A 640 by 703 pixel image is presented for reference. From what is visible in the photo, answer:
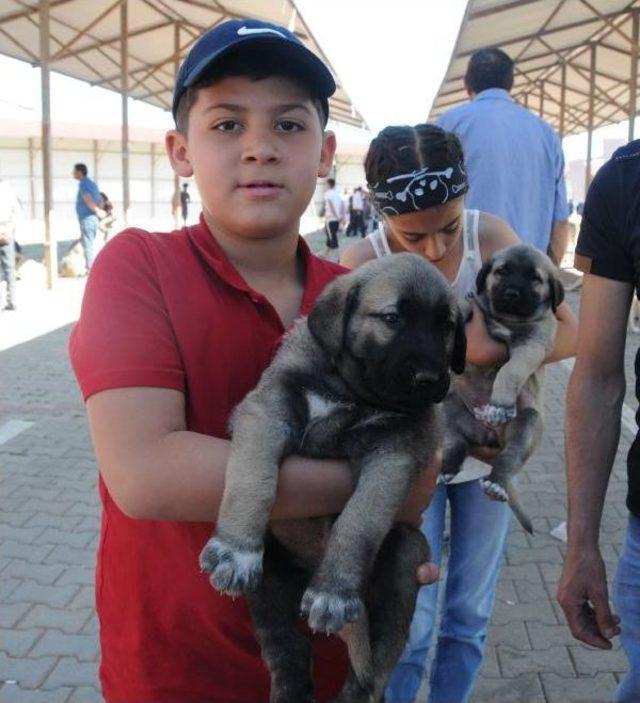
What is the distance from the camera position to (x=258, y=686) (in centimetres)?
201

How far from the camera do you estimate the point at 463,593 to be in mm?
3217

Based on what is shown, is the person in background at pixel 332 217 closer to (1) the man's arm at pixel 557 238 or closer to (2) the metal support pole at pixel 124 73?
(2) the metal support pole at pixel 124 73

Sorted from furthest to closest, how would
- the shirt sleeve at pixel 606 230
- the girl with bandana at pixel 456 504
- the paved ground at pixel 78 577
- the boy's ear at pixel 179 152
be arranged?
1. the paved ground at pixel 78 577
2. the girl with bandana at pixel 456 504
3. the shirt sleeve at pixel 606 230
4. the boy's ear at pixel 179 152

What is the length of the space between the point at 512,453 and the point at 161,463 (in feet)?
6.86

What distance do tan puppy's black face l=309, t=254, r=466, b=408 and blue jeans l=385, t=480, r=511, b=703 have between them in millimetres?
1345

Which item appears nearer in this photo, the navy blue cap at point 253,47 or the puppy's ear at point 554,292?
the navy blue cap at point 253,47

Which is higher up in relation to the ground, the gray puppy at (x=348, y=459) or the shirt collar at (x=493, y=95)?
the shirt collar at (x=493, y=95)

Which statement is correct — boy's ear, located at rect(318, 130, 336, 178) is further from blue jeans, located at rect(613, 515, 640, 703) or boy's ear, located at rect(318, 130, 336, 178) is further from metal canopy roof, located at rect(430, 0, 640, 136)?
metal canopy roof, located at rect(430, 0, 640, 136)

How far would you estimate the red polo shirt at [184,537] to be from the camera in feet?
6.15

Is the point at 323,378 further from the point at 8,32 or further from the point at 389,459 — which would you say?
the point at 8,32

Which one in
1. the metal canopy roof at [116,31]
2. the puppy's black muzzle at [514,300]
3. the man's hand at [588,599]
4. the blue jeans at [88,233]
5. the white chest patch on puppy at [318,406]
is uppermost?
the metal canopy roof at [116,31]

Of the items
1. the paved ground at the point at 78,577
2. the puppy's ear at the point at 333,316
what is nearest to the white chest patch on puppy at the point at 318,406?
the puppy's ear at the point at 333,316

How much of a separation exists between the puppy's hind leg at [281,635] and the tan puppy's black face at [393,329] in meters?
0.50

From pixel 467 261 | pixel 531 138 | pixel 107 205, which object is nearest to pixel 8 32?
pixel 107 205
